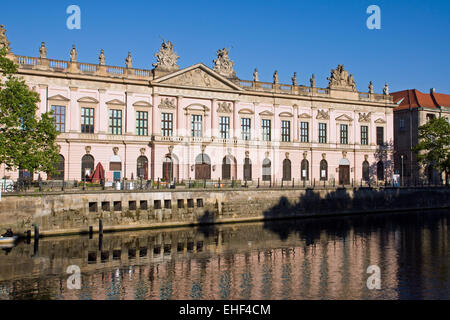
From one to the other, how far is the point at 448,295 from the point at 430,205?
145 feet

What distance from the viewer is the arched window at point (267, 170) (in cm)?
6044

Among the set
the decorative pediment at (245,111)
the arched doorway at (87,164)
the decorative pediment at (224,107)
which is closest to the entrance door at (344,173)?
the decorative pediment at (245,111)

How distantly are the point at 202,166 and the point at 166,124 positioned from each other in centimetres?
664

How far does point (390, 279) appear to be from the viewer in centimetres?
2459

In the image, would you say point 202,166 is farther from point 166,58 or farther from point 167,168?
point 166,58

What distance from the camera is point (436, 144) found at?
217 ft

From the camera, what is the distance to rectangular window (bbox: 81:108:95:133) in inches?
2003

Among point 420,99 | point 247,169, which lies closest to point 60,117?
point 247,169

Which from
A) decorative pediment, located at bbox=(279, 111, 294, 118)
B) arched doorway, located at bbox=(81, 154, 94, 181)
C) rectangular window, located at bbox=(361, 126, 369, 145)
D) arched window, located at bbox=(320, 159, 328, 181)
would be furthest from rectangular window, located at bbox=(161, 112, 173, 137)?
rectangular window, located at bbox=(361, 126, 369, 145)

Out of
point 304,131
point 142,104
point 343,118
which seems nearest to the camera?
point 142,104

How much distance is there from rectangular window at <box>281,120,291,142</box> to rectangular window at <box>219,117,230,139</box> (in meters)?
8.19

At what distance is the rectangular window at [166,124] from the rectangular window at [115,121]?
501 cm

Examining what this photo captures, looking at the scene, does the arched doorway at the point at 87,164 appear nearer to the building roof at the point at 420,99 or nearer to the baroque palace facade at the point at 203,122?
the baroque palace facade at the point at 203,122

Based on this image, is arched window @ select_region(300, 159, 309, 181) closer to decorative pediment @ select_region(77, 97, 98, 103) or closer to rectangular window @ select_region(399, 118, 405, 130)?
rectangular window @ select_region(399, 118, 405, 130)
